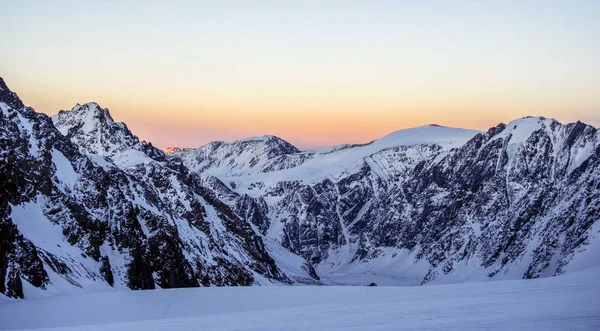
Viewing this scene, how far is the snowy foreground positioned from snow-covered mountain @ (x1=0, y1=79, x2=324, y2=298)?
641 inches

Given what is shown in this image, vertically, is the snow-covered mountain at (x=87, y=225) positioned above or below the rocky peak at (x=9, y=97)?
below

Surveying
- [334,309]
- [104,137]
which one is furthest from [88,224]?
[104,137]

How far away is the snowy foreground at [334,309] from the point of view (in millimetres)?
21312

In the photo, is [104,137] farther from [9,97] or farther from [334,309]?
[334,309]

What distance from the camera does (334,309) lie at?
2866 centimetres

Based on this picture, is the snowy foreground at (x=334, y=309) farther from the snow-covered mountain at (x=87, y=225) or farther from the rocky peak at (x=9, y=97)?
the rocky peak at (x=9, y=97)

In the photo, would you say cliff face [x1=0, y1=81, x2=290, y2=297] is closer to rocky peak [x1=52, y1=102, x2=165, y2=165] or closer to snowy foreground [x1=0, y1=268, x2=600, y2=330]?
rocky peak [x1=52, y1=102, x2=165, y2=165]

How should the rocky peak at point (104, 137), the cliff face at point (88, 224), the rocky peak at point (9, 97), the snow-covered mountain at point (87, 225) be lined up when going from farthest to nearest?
the rocky peak at point (104, 137) → the rocky peak at point (9, 97) → the cliff face at point (88, 224) → the snow-covered mountain at point (87, 225)

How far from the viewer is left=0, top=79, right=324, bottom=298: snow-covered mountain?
69000 millimetres

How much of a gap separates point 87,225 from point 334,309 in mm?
75265

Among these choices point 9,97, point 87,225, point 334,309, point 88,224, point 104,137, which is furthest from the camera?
point 104,137

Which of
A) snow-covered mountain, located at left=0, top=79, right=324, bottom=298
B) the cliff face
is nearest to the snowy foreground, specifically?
the cliff face

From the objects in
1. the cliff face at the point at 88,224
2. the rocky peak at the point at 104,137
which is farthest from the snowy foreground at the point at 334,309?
the rocky peak at the point at 104,137

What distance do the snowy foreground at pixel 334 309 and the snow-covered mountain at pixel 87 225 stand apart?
53.4ft
